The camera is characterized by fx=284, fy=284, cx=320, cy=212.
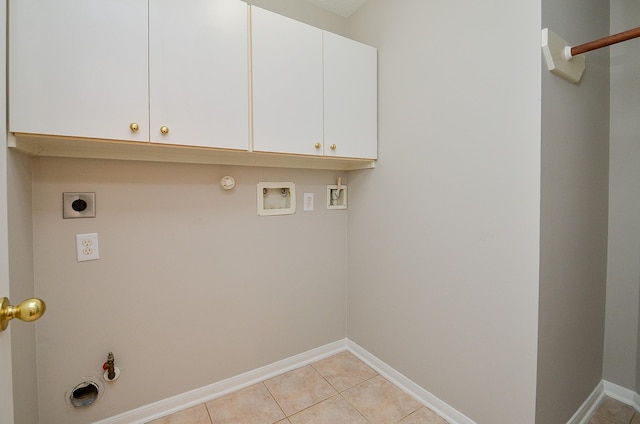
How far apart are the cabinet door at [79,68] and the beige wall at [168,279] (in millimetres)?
349

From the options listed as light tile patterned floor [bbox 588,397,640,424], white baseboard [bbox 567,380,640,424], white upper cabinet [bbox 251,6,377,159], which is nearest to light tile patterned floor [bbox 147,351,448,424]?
white baseboard [bbox 567,380,640,424]

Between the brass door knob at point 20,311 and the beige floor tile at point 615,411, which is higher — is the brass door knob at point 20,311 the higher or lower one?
the higher one

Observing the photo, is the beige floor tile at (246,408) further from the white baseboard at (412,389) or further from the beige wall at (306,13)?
the beige wall at (306,13)

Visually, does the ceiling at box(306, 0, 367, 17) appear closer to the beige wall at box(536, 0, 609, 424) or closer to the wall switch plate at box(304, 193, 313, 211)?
the beige wall at box(536, 0, 609, 424)

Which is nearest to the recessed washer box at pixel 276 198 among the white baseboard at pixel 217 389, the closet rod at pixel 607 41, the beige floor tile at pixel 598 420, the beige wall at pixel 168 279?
the beige wall at pixel 168 279

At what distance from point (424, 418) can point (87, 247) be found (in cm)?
195

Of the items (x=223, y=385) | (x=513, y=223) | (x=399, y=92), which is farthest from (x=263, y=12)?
(x=223, y=385)

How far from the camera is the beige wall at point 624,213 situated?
158 cm

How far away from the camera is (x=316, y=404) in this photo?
1.65 m

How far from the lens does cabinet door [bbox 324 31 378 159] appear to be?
5.51 feet

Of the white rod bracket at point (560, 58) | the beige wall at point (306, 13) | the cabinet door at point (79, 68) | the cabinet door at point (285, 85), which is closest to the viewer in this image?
the cabinet door at point (79, 68)

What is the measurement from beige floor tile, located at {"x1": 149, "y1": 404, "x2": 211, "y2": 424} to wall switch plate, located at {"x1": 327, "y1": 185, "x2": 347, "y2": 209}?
1467 mm

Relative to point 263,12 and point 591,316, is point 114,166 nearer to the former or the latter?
point 263,12

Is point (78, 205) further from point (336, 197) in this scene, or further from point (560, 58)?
point (560, 58)
